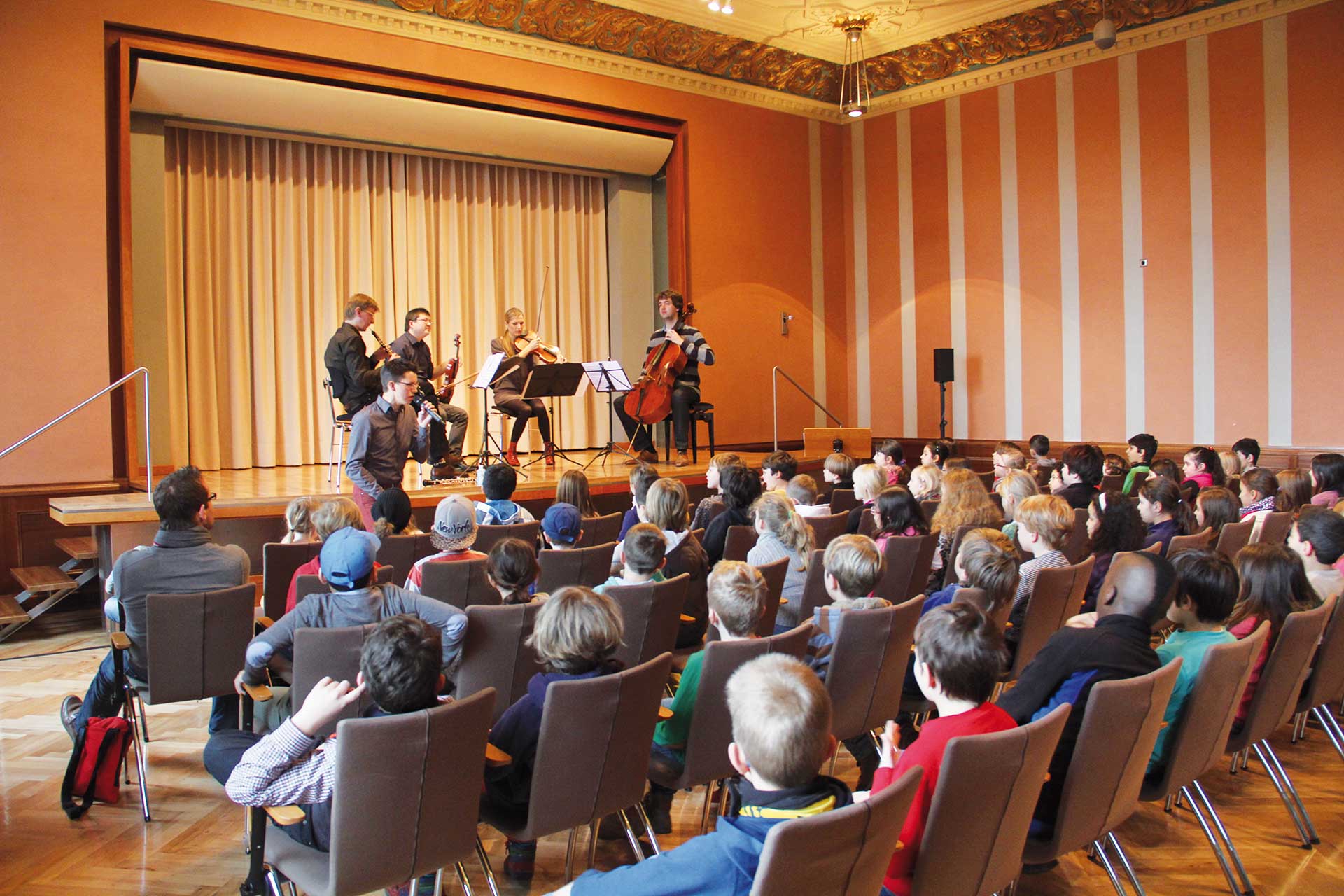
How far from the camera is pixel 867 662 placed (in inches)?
120

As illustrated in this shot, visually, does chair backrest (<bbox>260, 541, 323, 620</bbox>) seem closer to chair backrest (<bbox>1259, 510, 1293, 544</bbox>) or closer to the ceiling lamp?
chair backrest (<bbox>1259, 510, 1293, 544</bbox>)

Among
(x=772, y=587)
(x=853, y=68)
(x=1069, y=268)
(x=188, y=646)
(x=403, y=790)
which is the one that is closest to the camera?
(x=403, y=790)

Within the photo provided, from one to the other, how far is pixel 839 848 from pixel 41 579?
6375 mm

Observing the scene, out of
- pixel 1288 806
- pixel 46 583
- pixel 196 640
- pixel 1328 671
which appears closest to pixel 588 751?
pixel 196 640

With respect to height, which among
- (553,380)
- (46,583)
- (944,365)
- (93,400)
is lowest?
(46,583)

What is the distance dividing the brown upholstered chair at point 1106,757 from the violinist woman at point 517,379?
6405 millimetres

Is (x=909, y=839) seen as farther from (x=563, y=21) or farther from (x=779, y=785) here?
(x=563, y=21)

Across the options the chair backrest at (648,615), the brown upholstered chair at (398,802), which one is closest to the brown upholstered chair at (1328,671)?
the chair backrest at (648,615)

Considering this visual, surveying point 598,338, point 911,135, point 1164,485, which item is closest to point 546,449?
point 598,338

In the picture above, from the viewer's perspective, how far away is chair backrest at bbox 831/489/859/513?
21.0ft

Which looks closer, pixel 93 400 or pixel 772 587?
pixel 772 587

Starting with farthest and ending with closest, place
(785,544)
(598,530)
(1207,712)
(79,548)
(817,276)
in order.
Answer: (817,276) < (79,548) < (598,530) < (785,544) < (1207,712)

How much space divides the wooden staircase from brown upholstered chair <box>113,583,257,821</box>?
324 centimetres

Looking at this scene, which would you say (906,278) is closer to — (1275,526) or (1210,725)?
(1275,526)
